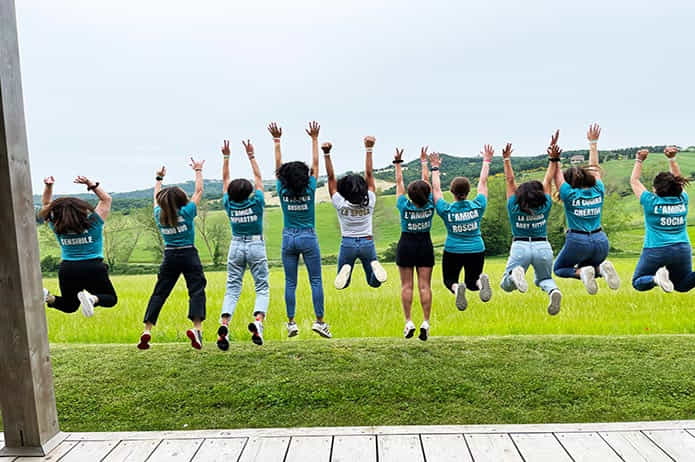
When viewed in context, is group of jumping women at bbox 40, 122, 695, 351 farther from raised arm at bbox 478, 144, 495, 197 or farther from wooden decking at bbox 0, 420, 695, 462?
wooden decking at bbox 0, 420, 695, 462

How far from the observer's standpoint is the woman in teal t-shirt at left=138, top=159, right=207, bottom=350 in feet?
20.0

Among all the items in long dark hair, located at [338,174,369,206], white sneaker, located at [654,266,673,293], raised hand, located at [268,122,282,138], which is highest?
raised hand, located at [268,122,282,138]

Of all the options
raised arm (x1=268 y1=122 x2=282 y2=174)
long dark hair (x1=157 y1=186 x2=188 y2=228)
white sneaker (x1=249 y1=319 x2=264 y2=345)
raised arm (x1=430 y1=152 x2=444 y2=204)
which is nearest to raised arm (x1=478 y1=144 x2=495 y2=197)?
raised arm (x1=430 y1=152 x2=444 y2=204)

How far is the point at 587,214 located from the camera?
250 inches

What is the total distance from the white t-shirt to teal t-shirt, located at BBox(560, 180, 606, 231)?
2.17 meters

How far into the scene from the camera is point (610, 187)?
23.6ft

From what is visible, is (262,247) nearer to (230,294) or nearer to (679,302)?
(230,294)

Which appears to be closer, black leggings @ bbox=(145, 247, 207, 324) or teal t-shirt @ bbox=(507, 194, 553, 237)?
black leggings @ bbox=(145, 247, 207, 324)

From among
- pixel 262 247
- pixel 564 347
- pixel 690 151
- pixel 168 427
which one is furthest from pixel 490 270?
pixel 168 427

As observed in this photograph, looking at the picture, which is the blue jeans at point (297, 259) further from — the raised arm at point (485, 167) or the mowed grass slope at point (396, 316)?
the raised arm at point (485, 167)

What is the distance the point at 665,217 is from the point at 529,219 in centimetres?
156

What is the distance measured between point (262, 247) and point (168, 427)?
6.80ft

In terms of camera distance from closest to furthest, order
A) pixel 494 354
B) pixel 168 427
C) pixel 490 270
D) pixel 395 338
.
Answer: pixel 168 427 < pixel 494 354 < pixel 395 338 < pixel 490 270

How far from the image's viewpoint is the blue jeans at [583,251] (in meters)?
6.37
